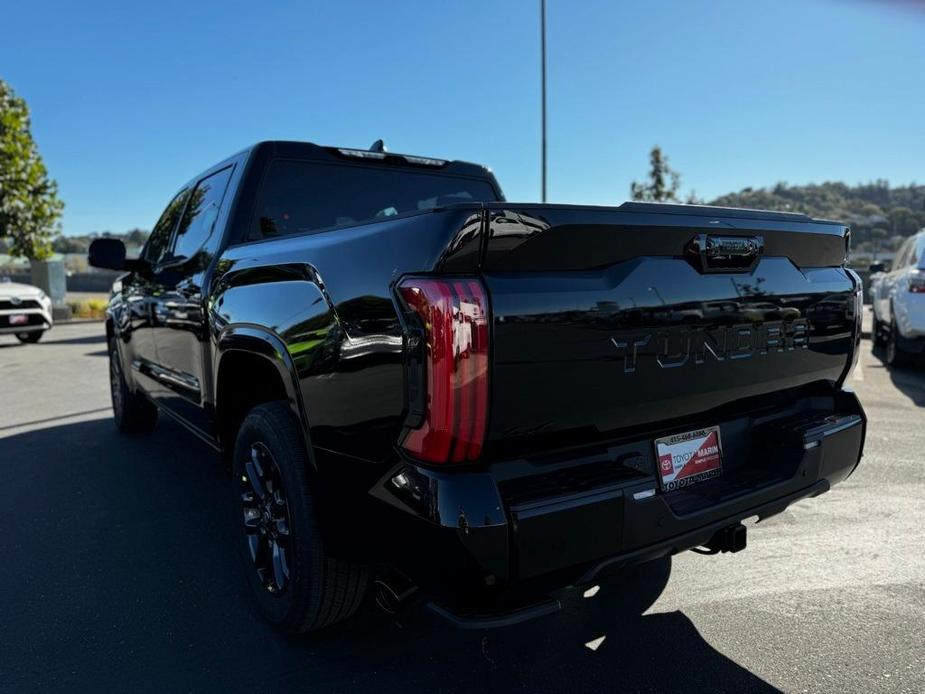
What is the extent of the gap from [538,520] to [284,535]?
3.92ft

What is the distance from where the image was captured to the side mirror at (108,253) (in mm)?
4371

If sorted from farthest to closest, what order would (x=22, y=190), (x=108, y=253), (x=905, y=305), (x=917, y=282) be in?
(x=22, y=190) < (x=905, y=305) < (x=917, y=282) < (x=108, y=253)

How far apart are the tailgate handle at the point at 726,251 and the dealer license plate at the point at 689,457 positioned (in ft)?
1.78

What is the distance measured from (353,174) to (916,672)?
3258 millimetres

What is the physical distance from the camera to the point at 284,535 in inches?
99.9

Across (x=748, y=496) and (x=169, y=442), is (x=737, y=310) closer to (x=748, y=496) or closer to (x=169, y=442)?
(x=748, y=496)

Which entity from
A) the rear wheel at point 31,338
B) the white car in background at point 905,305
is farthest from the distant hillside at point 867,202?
the rear wheel at point 31,338

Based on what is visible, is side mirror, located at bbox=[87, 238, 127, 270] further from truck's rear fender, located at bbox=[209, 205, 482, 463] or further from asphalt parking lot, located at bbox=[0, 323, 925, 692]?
truck's rear fender, located at bbox=[209, 205, 482, 463]

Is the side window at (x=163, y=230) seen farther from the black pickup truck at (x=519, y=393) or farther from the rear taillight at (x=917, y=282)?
the rear taillight at (x=917, y=282)

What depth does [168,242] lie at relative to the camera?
4457 millimetres

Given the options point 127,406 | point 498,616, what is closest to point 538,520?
point 498,616

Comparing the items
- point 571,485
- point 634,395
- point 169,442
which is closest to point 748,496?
point 634,395

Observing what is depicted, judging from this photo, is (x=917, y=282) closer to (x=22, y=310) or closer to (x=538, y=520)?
(x=538, y=520)

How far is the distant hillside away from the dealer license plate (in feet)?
278
